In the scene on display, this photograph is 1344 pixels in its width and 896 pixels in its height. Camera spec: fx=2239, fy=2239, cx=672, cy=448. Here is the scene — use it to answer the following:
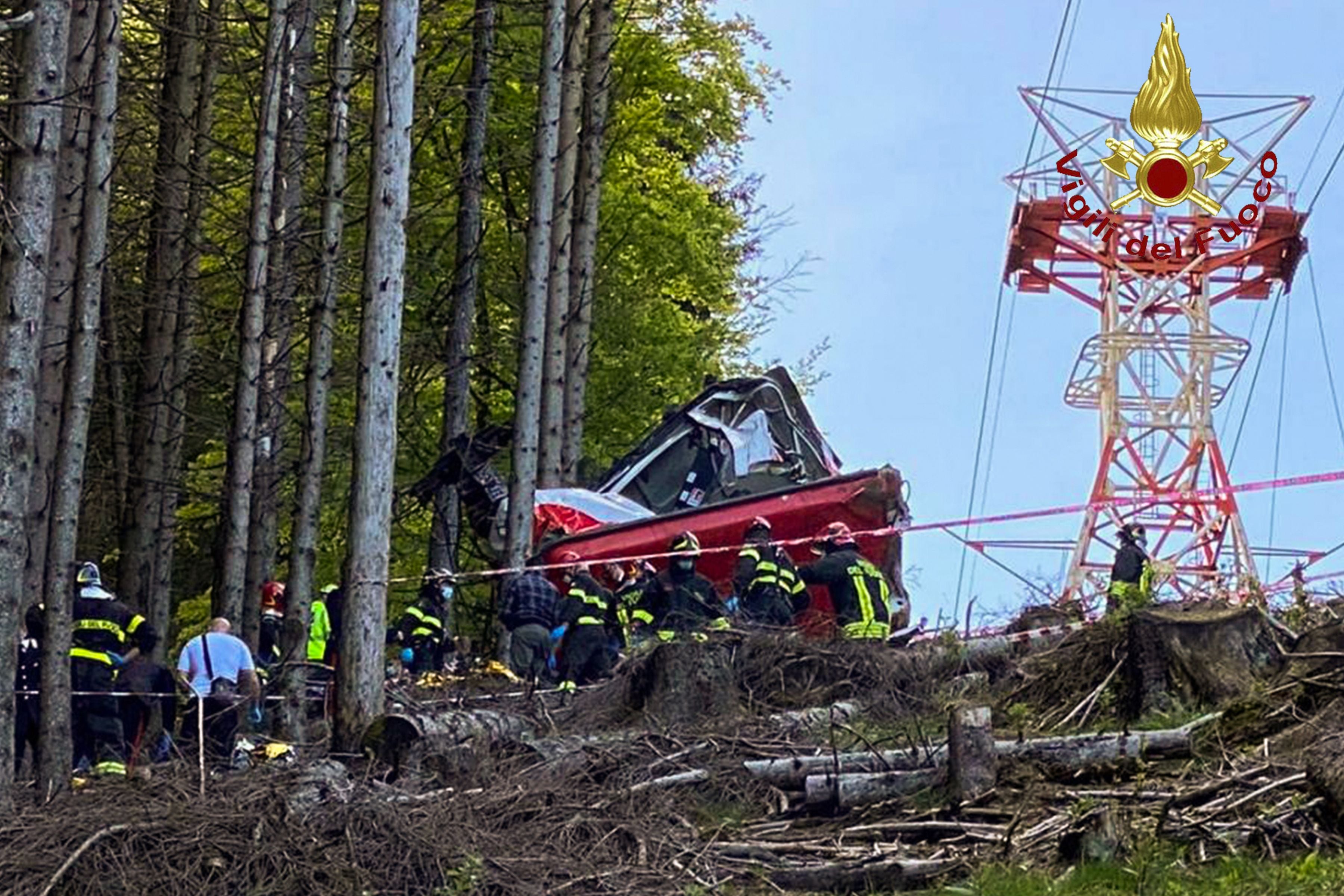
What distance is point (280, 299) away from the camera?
23250mm

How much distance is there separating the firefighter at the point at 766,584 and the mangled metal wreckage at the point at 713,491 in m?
2.26

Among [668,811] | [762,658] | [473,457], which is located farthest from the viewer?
[473,457]

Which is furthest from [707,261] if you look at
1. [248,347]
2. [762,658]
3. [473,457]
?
[762,658]

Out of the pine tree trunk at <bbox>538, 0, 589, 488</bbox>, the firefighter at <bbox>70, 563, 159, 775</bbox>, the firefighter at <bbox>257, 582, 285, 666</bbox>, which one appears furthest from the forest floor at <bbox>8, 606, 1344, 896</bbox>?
the pine tree trunk at <bbox>538, 0, 589, 488</bbox>

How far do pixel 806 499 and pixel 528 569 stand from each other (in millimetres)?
3406

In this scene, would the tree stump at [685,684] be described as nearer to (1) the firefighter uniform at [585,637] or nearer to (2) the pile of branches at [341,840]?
(2) the pile of branches at [341,840]

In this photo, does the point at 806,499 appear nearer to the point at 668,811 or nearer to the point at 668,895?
the point at 668,811

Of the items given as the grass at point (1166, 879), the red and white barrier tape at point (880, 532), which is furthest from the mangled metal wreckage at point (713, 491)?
the grass at point (1166, 879)

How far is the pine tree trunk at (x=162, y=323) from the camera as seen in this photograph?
23594mm

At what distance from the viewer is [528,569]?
62.2ft

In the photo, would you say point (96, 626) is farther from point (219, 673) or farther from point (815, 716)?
point (815, 716)

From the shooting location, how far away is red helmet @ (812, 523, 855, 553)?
60.2ft

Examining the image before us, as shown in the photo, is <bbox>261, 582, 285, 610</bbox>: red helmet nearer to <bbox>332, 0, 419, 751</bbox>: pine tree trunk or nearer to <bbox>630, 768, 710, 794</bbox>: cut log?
<bbox>332, 0, 419, 751</bbox>: pine tree trunk

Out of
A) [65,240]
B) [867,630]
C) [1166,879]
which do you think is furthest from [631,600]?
[1166,879]
